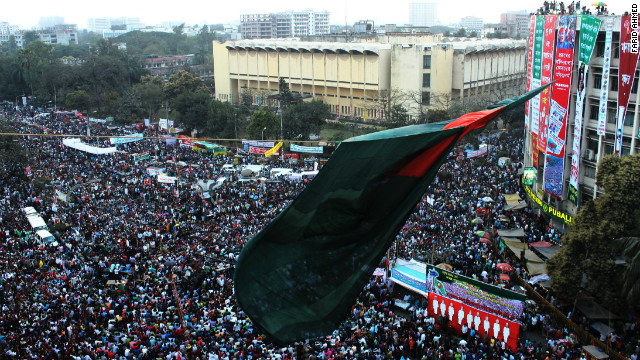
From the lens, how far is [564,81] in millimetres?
21656

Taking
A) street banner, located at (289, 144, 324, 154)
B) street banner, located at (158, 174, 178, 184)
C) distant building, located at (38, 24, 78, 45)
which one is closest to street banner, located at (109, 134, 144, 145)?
street banner, located at (158, 174, 178, 184)

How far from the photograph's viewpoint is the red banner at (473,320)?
1327 cm

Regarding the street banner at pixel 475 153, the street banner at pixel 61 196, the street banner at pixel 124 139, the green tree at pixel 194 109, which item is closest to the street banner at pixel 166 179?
the street banner at pixel 61 196

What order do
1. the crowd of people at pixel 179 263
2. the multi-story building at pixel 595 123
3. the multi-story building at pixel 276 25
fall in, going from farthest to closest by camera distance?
the multi-story building at pixel 276 25
the multi-story building at pixel 595 123
the crowd of people at pixel 179 263

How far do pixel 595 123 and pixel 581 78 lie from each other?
1641 millimetres

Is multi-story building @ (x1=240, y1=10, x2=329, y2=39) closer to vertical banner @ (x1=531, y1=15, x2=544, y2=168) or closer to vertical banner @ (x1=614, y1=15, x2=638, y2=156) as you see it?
vertical banner @ (x1=531, y1=15, x2=544, y2=168)

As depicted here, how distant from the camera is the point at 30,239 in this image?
20.0 meters

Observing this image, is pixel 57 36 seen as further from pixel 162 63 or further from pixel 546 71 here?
pixel 546 71

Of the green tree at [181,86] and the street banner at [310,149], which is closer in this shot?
the street banner at [310,149]

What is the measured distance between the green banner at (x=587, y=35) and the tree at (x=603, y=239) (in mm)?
5904

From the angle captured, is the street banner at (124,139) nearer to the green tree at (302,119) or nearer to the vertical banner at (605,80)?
the green tree at (302,119)

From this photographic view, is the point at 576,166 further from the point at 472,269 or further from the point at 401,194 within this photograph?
the point at 401,194

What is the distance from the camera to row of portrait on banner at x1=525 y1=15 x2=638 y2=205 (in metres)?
19.1

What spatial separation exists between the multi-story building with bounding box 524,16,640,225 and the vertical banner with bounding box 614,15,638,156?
31 cm
